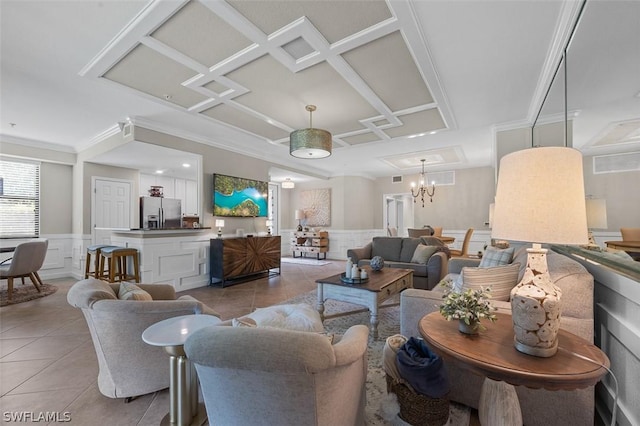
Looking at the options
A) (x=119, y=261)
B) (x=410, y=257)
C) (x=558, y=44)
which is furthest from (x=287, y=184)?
(x=558, y=44)

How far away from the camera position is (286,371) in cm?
94

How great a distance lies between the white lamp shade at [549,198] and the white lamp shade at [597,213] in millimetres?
943

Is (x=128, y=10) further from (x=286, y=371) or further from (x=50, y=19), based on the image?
(x=286, y=371)

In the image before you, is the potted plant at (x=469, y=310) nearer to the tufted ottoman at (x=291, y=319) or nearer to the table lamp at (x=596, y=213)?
the tufted ottoman at (x=291, y=319)

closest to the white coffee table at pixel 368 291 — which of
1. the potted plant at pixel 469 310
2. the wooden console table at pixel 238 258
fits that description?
the potted plant at pixel 469 310

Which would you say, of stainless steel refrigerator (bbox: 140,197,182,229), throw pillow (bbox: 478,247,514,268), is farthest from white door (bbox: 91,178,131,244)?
throw pillow (bbox: 478,247,514,268)

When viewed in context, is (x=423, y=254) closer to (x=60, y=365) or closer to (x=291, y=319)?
(x=291, y=319)

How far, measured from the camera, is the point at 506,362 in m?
1.08

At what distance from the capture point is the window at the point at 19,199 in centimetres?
512

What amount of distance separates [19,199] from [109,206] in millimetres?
1394

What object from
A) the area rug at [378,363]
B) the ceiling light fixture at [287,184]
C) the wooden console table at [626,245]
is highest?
the ceiling light fixture at [287,184]

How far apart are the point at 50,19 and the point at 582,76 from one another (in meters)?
4.60

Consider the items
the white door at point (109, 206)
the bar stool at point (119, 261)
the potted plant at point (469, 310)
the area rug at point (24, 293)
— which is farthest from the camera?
the white door at point (109, 206)

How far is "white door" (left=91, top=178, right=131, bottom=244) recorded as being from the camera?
223 inches
